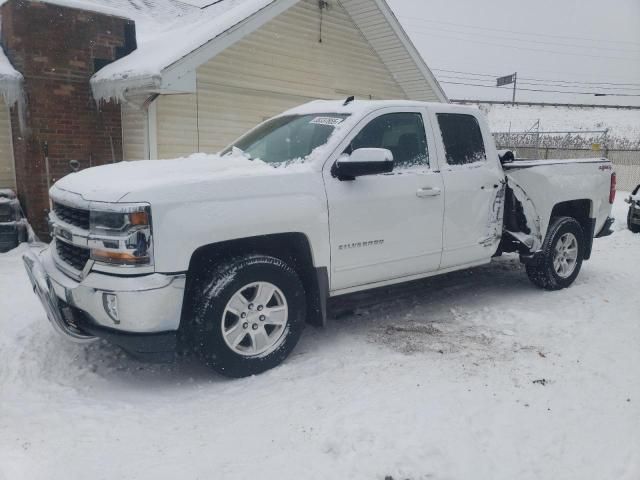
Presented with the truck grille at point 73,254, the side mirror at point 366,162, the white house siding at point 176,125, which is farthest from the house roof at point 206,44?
the side mirror at point 366,162

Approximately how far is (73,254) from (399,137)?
9.06 feet

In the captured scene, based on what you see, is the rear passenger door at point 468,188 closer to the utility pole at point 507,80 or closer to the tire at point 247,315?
the tire at point 247,315

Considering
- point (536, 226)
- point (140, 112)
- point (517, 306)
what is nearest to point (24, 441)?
point (517, 306)

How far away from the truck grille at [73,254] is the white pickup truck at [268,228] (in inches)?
0.7

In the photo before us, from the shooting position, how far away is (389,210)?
14.1ft

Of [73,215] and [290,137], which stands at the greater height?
[290,137]

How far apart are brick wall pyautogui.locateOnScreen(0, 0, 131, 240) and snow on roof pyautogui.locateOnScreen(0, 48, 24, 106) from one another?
11 centimetres

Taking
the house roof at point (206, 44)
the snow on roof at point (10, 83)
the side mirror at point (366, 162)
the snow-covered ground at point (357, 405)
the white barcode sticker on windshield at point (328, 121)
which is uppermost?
the house roof at point (206, 44)

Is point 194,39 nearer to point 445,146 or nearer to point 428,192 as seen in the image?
point 445,146

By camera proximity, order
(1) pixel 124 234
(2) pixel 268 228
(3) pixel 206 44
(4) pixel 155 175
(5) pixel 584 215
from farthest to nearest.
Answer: (3) pixel 206 44 < (5) pixel 584 215 < (2) pixel 268 228 < (4) pixel 155 175 < (1) pixel 124 234

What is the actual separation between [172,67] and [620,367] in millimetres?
6980

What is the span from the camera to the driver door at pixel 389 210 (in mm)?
4051

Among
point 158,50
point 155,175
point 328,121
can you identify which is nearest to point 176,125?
point 158,50

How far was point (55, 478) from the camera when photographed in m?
2.61
